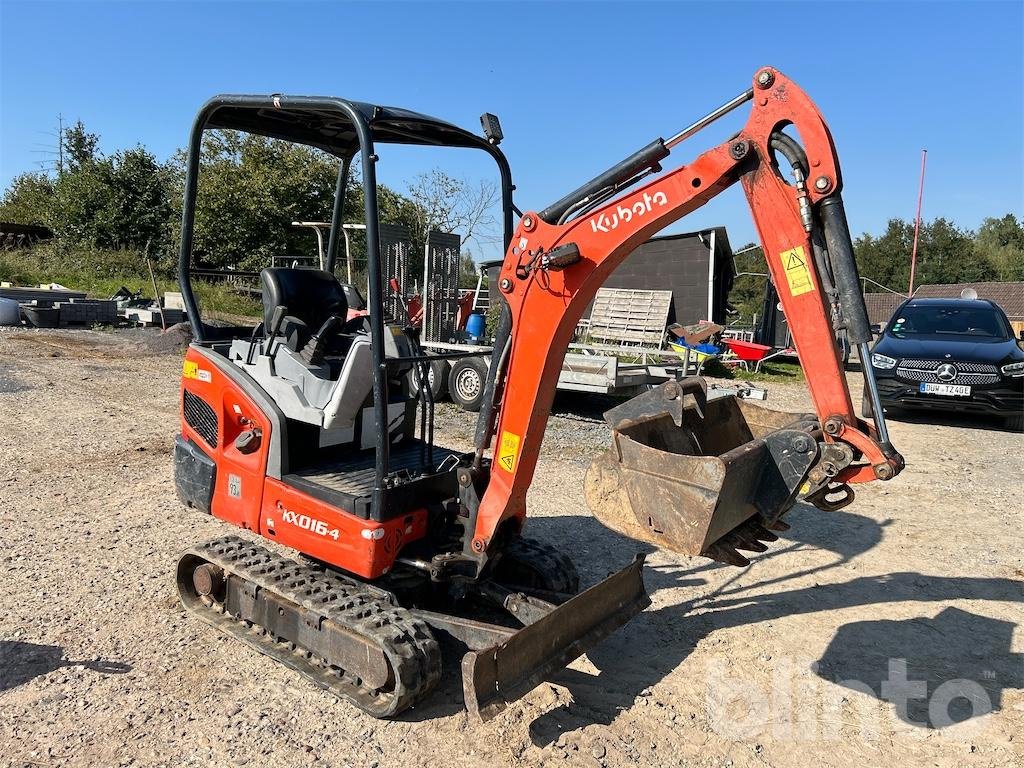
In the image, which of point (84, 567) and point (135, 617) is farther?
point (84, 567)

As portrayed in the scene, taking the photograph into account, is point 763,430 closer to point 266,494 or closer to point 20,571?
point 266,494

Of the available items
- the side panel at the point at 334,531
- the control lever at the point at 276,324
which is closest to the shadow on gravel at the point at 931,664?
the side panel at the point at 334,531

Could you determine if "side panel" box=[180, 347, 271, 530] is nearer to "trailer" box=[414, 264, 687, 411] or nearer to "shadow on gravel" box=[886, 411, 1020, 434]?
"trailer" box=[414, 264, 687, 411]

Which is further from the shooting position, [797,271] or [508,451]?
[508,451]

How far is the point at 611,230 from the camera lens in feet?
9.92

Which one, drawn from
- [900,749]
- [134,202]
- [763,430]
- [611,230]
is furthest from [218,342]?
[134,202]

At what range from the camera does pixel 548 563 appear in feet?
13.2

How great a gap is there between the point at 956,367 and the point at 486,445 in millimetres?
8367

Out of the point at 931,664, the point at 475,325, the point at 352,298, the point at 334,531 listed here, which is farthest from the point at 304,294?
the point at 475,325

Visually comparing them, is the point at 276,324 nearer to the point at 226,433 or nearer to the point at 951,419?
the point at 226,433

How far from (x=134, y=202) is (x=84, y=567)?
89.8ft

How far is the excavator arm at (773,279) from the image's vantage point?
277 centimetres

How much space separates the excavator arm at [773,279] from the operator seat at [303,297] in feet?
4.63

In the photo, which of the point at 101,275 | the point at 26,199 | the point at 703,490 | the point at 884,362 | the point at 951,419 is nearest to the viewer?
the point at 703,490
